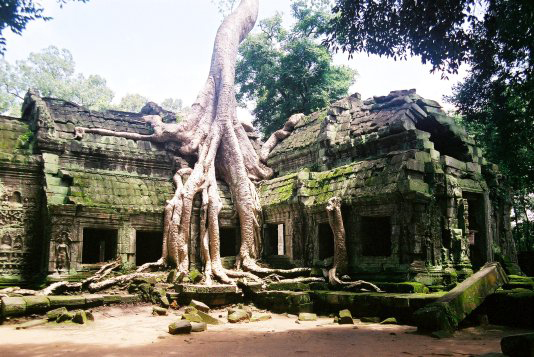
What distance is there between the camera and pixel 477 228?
37.4ft

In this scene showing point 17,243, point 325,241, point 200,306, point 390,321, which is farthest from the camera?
point 325,241

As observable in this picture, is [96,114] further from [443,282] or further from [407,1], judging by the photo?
[443,282]

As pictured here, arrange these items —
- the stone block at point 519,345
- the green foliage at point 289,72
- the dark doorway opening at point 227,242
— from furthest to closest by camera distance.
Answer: the green foliage at point 289,72 < the dark doorway opening at point 227,242 < the stone block at point 519,345

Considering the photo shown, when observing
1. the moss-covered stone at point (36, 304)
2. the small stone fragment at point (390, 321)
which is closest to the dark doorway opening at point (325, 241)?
the small stone fragment at point (390, 321)

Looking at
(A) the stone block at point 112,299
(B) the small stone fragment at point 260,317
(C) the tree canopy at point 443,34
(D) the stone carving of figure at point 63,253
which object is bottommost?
(B) the small stone fragment at point 260,317

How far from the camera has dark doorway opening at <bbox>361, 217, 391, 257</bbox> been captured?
11141mm

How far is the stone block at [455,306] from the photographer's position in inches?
265

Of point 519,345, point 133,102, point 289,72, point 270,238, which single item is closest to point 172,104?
point 133,102

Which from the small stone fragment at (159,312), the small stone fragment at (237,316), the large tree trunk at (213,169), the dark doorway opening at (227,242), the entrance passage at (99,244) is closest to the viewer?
the small stone fragment at (237,316)

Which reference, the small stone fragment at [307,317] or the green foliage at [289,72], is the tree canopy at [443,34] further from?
the green foliage at [289,72]

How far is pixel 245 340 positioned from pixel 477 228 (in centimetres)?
740

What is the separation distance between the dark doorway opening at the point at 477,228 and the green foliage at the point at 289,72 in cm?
1134

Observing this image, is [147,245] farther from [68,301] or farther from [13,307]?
[13,307]

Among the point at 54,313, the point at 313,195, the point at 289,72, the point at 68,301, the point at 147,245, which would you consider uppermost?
the point at 289,72
